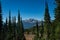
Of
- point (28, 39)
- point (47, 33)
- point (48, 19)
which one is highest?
point (48, 19)

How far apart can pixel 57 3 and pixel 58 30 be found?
7.07 m

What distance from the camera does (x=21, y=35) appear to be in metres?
97.4

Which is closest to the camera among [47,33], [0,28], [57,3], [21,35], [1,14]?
[57,3]

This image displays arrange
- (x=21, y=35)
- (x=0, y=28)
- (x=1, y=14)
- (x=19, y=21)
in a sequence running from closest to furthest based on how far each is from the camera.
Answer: (x=0, y=28) < (x=1, y=14) < (x=21, y=35) < (x=19, y=21)

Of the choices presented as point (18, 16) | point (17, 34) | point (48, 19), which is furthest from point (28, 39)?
point (48, 19)

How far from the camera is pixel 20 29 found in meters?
103

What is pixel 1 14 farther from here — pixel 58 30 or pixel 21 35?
pixel 21 35

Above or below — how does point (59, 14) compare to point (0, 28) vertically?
above

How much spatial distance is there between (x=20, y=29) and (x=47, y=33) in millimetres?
29273

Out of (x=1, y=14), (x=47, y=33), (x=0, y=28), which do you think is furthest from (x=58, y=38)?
(x=47, y=33)

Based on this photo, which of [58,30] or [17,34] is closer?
Answer: [58,30]

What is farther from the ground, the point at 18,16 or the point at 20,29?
the point at 18,16

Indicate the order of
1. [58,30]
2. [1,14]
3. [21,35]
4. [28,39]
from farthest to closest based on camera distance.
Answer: [28,39] < [21,35] < [1,14] < [58,30]

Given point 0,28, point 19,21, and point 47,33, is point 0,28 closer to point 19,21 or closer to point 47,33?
point 47,33
